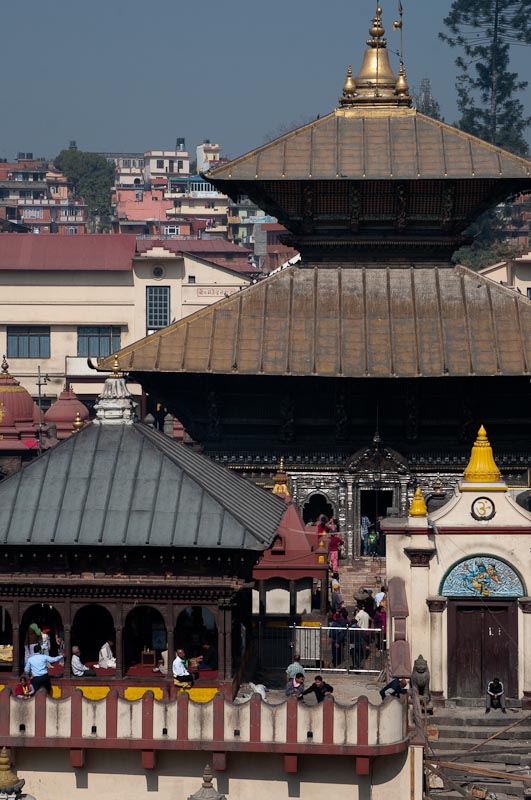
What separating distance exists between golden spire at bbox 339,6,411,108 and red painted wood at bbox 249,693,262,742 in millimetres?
25278

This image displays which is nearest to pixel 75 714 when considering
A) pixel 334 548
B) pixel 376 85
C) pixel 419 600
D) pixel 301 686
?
pixel 301 686

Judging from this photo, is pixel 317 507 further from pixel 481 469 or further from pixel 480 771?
pixel 480 771

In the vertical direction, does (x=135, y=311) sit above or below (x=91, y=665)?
above

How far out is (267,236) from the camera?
163250 millimetres

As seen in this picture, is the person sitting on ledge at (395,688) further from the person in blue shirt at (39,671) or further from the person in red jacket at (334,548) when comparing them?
the person in red jacket at (334,548)

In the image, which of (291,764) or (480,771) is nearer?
(291,764)

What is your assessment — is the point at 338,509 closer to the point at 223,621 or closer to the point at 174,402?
A: the point at 174,402

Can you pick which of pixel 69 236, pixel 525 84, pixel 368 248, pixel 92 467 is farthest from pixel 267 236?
pixel 92 467

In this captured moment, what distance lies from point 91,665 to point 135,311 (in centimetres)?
6940

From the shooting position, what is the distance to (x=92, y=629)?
3900 centimetres

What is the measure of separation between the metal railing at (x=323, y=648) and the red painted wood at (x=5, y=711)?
273 inches

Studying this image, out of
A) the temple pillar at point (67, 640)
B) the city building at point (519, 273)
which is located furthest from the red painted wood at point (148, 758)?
the city building at point (519, 273)

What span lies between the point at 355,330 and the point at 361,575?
240 inches

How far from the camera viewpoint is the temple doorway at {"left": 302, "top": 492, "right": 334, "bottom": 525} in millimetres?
53781
